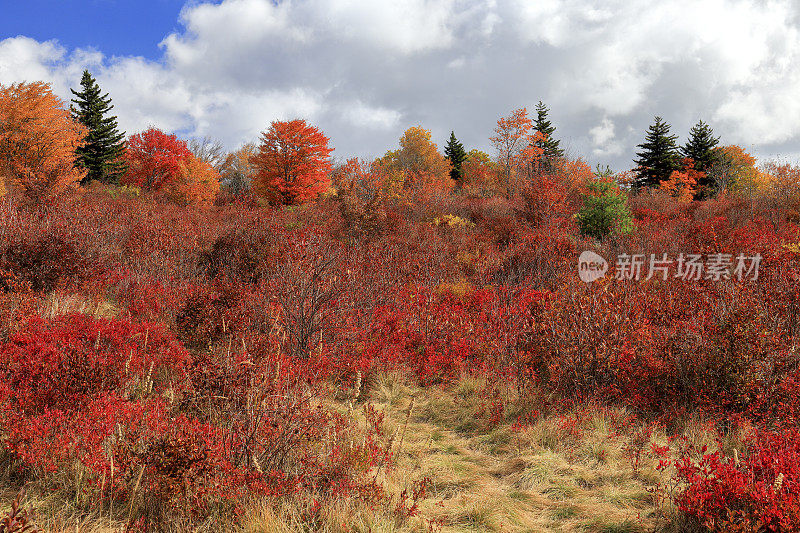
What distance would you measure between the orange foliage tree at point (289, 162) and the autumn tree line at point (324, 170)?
2.0 inches

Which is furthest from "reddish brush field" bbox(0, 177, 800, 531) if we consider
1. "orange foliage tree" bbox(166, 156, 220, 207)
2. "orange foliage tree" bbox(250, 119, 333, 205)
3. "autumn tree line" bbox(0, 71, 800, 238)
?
"orange foliage tree" bbox(250, 119, 333, 205)

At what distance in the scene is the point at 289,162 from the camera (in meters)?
23.5

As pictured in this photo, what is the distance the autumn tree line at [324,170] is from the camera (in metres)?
14.3

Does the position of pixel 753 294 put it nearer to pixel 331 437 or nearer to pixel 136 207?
pixel 331 437

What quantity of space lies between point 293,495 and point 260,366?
1326 mm

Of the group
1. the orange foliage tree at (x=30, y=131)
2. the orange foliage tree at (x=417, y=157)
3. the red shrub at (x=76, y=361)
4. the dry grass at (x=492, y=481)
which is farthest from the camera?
the orange foliage tree at (x=417, y=157)

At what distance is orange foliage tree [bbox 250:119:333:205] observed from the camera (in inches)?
921

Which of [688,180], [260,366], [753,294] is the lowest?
[260,366]

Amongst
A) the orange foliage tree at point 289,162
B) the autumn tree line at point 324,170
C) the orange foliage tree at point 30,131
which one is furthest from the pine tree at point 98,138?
the orange foliage tree at point 289,162

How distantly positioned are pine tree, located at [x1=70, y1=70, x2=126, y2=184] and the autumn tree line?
7cm

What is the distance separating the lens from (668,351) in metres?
5.07

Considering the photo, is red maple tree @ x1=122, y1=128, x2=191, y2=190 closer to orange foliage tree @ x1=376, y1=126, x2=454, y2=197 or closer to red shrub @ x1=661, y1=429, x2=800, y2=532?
orange foliage tree @ x1=376, y1=126, x2=454, y2=197

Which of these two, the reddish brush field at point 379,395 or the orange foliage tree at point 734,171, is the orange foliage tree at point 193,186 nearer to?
the reddish brush field at point 379,395

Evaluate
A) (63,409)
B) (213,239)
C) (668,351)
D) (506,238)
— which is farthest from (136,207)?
(668,351)
